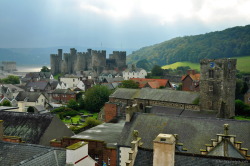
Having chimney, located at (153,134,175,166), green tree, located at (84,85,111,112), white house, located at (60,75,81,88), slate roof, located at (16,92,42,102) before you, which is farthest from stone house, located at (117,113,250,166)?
white house, located at (60,75,81,88)

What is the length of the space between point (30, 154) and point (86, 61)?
133059 millimetres

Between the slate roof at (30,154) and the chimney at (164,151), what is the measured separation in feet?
17.6

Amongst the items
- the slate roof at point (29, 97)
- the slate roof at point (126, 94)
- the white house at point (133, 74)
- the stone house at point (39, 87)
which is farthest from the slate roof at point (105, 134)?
the white house at point (133, 74)

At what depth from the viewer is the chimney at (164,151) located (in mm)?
13297

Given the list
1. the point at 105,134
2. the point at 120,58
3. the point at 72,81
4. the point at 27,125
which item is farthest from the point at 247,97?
the point at 120,58

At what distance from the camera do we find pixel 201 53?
188125 mm

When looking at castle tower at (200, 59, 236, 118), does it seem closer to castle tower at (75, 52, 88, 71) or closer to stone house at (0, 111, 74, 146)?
stone house at (0, 111, 74, 146)

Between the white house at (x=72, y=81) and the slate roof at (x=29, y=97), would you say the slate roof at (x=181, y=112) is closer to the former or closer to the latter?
the slate roof at (x=29, y=97)

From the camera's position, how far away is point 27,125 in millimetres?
29047

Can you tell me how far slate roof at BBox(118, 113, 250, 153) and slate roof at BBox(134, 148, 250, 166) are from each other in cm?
1071

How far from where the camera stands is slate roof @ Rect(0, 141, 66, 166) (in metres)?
15.3

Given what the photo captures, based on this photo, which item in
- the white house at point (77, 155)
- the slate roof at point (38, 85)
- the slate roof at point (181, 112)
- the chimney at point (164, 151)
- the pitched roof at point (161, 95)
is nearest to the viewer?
the chimney at point (164, 151)

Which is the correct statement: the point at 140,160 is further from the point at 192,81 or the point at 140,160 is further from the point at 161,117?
the point at 192,81

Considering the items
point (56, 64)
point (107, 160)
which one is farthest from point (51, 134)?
point (56, 64)
